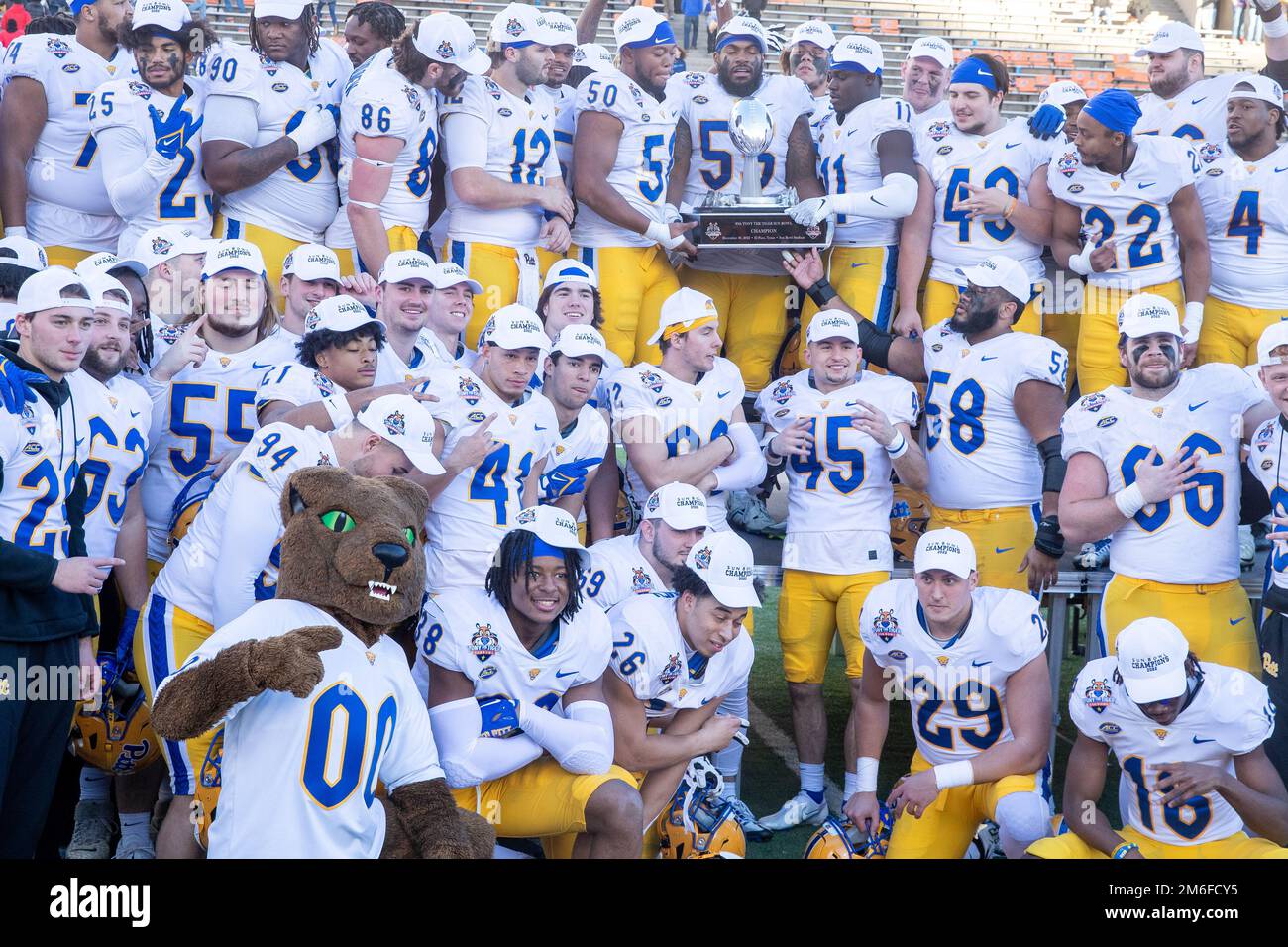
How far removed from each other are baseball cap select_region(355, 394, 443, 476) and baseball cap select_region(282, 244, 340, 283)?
3.97 ft

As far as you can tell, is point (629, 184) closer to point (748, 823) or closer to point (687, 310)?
point (687, 310)

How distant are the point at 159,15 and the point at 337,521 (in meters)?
3.36

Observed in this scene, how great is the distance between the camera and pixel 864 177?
6.88 meters

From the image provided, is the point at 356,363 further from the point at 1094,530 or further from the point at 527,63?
the point at 1094,530

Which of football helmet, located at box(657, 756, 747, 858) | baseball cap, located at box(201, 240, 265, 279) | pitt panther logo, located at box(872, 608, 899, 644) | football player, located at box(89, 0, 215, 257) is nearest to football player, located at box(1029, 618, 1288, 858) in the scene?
pitt panther logo, located at box(872, 608, 899, 644)

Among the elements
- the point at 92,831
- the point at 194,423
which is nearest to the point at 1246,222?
the point at 194,423

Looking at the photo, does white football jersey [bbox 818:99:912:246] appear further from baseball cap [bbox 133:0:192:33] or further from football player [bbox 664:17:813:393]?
baseball cap [bbox 133:0:192:33]

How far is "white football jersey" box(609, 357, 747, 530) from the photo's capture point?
6137 mm

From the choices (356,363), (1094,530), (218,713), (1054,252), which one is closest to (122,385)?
(356,363)

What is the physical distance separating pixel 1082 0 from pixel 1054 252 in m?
19.5

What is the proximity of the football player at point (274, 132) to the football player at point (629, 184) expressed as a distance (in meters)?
1.17

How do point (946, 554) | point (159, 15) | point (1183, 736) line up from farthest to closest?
point (159, 15), point (946, 554), point (1183, 736)

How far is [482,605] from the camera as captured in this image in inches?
188
